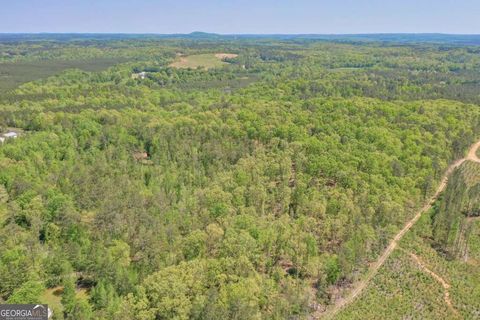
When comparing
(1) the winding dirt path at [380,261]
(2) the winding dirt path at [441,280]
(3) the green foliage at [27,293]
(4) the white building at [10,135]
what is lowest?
(2) the winding dirt path at [441,280]

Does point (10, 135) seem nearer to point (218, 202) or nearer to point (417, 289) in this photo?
point (218, 202)

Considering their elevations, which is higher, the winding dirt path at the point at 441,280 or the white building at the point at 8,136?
the white building at the point at 8,136

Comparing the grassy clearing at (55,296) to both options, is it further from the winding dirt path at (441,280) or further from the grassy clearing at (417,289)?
the winding dirt path at (441,280)

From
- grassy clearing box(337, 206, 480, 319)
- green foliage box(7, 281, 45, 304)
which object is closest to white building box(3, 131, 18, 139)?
green foliage box(7, 281, 45, 304)

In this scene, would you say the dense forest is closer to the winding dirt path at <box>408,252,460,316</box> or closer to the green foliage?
the green foliage

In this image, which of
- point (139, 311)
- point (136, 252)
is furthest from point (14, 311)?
point (136, 252)

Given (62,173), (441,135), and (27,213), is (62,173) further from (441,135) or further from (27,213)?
(441,135)

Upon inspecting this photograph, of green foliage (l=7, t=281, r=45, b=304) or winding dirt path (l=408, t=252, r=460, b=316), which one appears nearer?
green foliage (l=7, t=281, r=45, b=304)

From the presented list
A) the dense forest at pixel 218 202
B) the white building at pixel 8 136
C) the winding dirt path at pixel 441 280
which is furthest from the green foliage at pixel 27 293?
the white building at pixel 8 136

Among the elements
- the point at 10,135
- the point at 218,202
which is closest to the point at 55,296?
the point at 218,202

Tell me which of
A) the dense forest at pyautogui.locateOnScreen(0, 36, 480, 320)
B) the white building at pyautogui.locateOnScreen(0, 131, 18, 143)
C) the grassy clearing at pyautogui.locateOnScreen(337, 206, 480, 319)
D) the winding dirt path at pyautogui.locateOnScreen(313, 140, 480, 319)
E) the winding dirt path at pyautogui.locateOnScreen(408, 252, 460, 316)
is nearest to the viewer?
the dense forest at pyautogui.locateOnScreen(0, 36, 480, 320)
